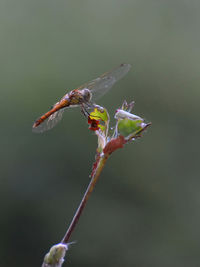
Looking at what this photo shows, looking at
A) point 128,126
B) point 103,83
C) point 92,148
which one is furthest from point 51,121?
point 92,148

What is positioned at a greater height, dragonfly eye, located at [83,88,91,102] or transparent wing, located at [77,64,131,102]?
dragonfly eye, located at [83,88,91,102]

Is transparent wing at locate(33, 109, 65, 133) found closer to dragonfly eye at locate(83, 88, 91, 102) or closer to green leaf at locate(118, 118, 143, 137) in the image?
dragonfly eye at locate(83, 88, 91, 102)

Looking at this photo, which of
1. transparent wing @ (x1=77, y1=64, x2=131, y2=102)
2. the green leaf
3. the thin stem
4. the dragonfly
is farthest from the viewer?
transparent wing @ (x1=77, y1=64, x2=131, y2=102)

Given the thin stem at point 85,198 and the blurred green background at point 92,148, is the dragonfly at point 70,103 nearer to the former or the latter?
the thin stem at point 85,198

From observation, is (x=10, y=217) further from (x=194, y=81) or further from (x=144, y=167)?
(x=194, y=81)

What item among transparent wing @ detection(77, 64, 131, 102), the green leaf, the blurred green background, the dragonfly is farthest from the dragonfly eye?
the blurred green background

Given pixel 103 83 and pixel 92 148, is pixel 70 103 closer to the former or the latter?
pixel 103 83

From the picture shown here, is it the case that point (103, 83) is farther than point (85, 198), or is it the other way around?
point (103, 83)

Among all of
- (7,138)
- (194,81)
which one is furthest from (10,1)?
(194,81)

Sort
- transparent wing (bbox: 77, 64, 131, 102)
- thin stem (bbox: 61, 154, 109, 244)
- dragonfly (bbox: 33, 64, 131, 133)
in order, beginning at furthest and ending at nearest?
transparent wing (bbox: 77, 64, 131, 102) → dragonfly (bbox: 33, 64, 131, 133) → thin stem (bbox: 61, 154, 109, 244)
